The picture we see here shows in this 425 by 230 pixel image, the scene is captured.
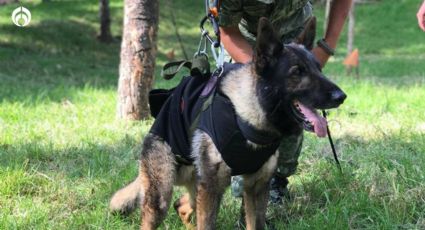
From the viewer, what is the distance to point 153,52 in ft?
22.6

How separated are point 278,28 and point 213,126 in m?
1.13

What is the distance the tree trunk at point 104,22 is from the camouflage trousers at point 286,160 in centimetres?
1589

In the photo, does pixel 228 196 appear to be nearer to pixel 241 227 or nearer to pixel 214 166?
pixel 241 227

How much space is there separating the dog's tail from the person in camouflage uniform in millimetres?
658

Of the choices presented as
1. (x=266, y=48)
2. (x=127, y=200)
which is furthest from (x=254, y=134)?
(x=127, y=200)

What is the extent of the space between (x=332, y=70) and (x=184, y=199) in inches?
513

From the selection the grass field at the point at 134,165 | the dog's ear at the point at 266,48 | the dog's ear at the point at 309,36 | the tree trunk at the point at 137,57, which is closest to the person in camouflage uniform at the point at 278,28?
the dog's ear at the point at 309,36

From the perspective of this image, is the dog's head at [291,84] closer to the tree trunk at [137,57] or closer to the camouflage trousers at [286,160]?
the camouflage trousers at [286,160]

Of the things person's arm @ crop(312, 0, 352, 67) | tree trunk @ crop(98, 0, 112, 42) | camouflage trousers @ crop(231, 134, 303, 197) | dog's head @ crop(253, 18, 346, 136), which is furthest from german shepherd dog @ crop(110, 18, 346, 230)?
tree trunk @ crop(98, 0, 112, 42)

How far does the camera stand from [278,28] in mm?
3863

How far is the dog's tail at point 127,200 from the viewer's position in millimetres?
3660

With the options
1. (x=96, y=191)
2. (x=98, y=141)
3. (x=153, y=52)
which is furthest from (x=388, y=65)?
(x=96, y=191)

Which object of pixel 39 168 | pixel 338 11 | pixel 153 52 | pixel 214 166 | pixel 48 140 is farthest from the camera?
pixel 153 52

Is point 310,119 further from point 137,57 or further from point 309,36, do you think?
point 137,57
